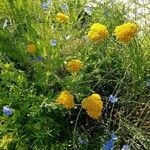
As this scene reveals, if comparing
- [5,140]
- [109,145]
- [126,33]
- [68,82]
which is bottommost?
[5,140]

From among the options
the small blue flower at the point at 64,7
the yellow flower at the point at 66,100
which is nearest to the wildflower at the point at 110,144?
the yellow flower at the point at 66,100

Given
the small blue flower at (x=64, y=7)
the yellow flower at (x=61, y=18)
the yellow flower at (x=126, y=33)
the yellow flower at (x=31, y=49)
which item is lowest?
the yellow flower at (x=31, y=49)

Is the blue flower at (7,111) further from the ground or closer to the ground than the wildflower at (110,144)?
further from the ground

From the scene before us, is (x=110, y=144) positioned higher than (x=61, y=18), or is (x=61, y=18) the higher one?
(x=61, y=18)

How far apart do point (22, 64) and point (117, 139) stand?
0.76 metres

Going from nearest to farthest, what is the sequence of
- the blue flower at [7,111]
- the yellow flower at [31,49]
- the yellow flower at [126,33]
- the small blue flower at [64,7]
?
the yellow flower at [126,33] < the blue flower at [7,111] < the yellow flower at [31,49] < the small blue flower at [64,7]

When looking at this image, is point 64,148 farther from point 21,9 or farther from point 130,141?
point 21,9

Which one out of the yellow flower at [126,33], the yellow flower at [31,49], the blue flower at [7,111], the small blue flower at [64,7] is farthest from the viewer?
the small blue flower at [64,7]

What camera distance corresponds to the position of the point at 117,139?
2719 mm

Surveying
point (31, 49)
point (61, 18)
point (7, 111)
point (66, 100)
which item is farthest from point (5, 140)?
point (61, 18)

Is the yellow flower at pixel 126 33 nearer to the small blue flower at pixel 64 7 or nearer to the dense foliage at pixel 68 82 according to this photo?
the dense foliage at pixel 68 82

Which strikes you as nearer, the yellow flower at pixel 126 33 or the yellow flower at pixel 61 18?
the yellow flower at pixel 126 33

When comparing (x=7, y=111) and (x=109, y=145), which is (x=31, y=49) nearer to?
(x=7, y=111)

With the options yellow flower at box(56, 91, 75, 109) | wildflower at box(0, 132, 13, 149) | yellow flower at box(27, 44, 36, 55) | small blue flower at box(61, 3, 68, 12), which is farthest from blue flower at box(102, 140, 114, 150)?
small blue flower at box(61, 3, 68, 12)
